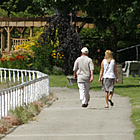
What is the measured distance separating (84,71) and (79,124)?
236cm

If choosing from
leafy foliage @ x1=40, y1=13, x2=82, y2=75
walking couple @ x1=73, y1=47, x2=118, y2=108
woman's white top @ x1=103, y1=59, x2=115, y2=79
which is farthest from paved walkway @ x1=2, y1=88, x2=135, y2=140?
leafy foliage @ x1=40, y1=13, x2=82, y2=75

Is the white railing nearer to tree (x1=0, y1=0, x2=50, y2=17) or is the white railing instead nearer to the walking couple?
the walking couple

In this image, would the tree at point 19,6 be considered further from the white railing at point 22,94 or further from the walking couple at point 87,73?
the walking couple at point 87,73

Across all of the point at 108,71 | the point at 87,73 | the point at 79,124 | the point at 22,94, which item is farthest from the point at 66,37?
the point at 79,124

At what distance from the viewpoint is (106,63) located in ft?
38.9

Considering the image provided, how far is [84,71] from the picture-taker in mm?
11312

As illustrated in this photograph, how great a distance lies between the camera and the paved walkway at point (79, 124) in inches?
306

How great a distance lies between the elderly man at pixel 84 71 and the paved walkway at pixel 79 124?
0.50m

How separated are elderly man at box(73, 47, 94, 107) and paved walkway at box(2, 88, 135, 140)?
0.50 metres

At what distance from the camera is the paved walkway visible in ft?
25.5

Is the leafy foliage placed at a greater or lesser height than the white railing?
greater

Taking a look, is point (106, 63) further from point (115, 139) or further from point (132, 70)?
point (132, 70)

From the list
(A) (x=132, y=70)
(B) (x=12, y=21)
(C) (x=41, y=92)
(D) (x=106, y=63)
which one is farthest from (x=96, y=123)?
(B) (x=12, y=21)

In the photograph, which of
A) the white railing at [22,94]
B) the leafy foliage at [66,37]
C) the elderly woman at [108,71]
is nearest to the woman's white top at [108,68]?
the elderly woman at [108,71]
